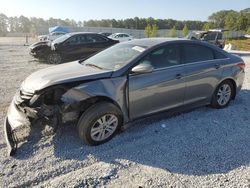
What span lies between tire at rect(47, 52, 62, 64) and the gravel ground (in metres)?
7.28

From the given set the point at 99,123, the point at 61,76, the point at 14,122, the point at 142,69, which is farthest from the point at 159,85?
the point at 14,122

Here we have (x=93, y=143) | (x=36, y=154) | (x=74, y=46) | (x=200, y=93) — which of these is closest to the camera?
(x=36, y=154)

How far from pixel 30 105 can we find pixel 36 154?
0.67 m

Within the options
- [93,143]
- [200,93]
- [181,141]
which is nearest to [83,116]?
[93,143]

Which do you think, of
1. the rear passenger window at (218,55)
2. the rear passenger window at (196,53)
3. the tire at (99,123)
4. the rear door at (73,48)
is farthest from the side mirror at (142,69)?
the rear door at (73,48)

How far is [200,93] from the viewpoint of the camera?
4766 millimetres

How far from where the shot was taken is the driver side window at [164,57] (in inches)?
163

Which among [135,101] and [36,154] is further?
[135,101]

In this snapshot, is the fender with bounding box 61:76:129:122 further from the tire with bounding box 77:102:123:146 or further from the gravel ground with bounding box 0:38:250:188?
the gravel ground with bounding box 0:38:250:188

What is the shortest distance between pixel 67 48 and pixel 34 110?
850 cm

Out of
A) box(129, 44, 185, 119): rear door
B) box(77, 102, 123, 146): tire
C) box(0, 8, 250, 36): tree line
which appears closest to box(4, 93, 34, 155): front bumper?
box(77, 102, 123, 146): tire

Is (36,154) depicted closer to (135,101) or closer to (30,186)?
(30,186)

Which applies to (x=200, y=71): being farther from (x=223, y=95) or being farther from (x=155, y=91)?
(x=155, y=91)

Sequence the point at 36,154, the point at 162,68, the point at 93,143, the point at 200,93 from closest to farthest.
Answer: the point at 36,154 → the point at 93,143 → the point at 162,68 → the point at 200,93
